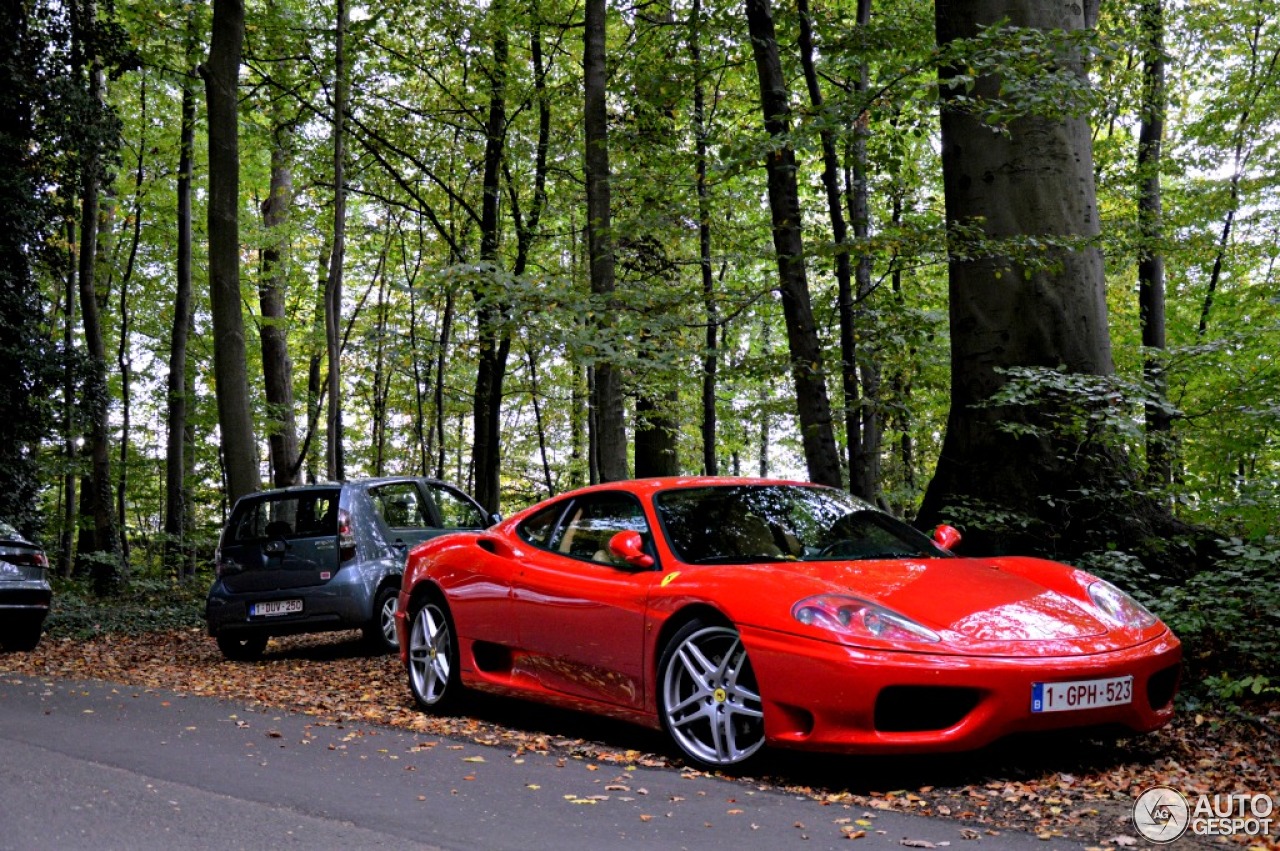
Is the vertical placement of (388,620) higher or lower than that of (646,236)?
lower

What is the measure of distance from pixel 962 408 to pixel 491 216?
44.9 feet

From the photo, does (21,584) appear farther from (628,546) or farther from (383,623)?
(628,546)

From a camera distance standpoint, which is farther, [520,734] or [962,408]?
[962,408]

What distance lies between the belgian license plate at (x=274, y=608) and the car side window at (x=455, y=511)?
174 centimetres

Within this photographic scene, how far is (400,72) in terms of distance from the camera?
20641 millimetres

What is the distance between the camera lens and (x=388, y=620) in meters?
11.0

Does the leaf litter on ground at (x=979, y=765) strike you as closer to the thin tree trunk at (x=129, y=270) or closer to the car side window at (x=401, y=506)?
the car side window at (x=401, y=506)

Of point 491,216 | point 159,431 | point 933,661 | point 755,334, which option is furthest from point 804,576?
point 159,431

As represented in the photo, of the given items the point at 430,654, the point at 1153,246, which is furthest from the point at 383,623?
the point at 1153,246

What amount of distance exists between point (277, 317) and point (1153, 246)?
1812 centimetres

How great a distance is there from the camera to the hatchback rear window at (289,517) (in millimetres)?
11164

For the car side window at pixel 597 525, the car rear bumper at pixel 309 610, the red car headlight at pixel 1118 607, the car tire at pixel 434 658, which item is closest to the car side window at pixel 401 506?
the car rear bumper at pixel 309 610

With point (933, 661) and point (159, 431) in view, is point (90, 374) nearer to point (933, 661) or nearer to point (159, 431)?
point (933, 661)

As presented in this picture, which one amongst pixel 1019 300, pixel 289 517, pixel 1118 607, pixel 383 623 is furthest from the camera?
pixel 289 517
